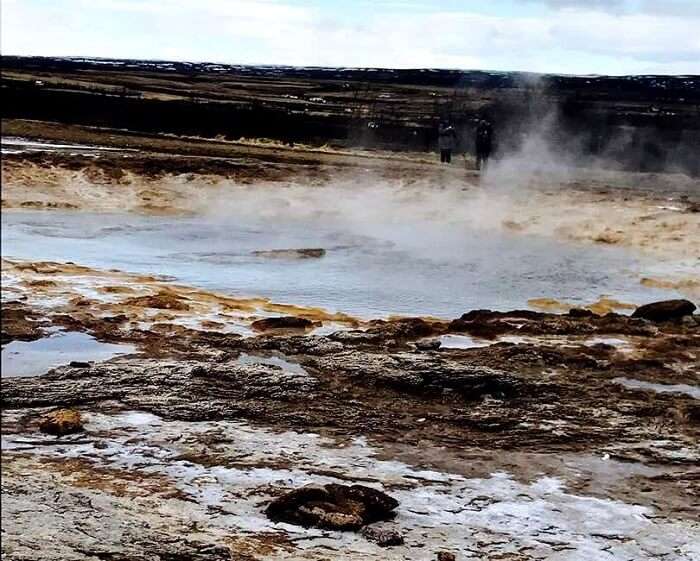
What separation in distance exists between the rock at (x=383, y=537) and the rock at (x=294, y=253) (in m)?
8.96

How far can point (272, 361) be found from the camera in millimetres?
8289

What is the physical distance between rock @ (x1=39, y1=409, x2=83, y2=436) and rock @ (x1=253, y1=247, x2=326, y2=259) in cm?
747

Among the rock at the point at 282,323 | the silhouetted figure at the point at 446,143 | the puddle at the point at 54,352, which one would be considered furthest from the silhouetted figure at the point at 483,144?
the puddle at the point at 54,352

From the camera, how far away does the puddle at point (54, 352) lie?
7.80 metres

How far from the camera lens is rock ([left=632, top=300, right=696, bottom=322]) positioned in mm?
10375

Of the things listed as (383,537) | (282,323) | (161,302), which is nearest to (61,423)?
(383,537)

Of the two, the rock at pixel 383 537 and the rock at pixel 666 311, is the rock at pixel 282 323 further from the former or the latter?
the rock at pixel 383 537

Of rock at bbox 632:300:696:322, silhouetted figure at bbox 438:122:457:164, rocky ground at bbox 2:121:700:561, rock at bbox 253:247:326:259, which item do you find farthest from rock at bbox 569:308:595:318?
silhouetted figure at bbox 438:122:457:164

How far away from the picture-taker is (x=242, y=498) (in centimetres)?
548

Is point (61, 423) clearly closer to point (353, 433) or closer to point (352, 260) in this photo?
point (353, 433)

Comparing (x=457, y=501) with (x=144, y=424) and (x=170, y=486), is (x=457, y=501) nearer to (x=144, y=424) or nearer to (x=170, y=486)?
(x=170, y=486)

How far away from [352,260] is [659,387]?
6314 mm

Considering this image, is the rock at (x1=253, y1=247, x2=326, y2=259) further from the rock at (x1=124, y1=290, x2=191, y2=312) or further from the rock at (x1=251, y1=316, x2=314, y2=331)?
the rock at (x1=251, y1=316, x2=314, y2=331)

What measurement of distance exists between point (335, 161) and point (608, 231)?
8760mm
